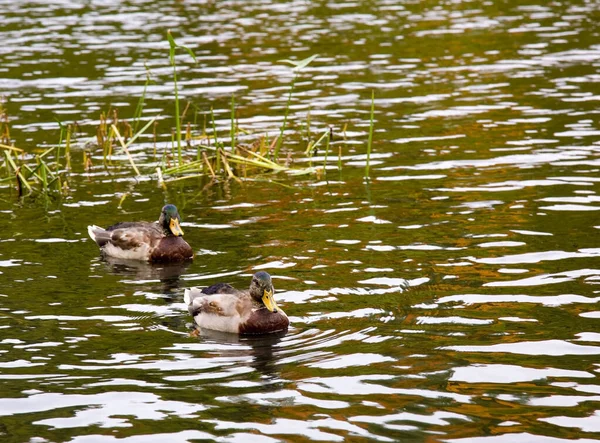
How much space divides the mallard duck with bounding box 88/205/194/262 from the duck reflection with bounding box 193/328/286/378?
9.10 feet

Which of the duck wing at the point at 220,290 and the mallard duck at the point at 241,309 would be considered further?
the duck wing at the point at 220,290

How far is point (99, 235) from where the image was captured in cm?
1488

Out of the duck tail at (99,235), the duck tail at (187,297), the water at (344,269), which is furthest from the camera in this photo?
the duck tail at (99,235)

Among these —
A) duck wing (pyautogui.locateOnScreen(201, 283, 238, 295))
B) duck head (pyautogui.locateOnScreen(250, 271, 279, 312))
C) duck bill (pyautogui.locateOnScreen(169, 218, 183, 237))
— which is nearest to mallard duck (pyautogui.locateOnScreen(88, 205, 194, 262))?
duck bill (pyautogui.locateOnScreen(169, 218, 183, 237))

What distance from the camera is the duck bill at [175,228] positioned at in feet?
47.4

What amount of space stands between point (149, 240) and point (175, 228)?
16.9 inches

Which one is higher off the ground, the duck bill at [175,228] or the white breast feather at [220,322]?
the duck bill at [175,228]

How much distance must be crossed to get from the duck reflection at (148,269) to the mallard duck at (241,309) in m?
1.79

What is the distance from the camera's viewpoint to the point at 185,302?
40.4 ft

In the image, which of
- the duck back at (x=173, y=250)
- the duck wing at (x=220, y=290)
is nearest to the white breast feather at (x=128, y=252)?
the duck back at (x=173, y=250)

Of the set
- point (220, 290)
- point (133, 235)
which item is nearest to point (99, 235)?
point (133, 235)

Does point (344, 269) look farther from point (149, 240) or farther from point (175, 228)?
point (149, 240)

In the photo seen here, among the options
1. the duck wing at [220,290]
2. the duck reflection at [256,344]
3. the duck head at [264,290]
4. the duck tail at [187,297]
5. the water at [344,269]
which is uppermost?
the duck head at [264,290]

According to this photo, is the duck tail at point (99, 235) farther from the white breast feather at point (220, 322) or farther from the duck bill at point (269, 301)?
the duck bill at point (269, 301)
